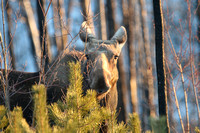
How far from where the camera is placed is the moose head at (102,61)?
459cm

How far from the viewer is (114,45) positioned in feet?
19.8

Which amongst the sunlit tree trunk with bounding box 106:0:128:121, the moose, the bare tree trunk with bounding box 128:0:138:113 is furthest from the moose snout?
the bare tree trunk with bounding box 128:0:138:113

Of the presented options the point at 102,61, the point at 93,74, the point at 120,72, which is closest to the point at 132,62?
the point at 120,72

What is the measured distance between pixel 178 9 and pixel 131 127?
725 inches

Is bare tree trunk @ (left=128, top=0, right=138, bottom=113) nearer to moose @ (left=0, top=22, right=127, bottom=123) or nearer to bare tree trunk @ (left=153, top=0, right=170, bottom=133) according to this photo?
moose @ (left=0, top=22, right=127, bottom=123)

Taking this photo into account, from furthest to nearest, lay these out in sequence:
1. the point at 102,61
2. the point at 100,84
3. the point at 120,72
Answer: the point at 120,72 → the point at 102,61 → the point at 100,84

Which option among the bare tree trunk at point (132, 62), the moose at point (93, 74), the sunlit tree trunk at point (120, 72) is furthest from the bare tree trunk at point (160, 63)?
the bare tree trunk at point (132, 62)

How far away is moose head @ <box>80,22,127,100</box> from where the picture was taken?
181 inches

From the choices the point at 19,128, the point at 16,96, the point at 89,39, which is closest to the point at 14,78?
the point at 16,96

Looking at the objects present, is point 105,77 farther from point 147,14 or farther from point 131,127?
point 147,14

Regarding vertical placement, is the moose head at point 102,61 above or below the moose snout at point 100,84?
above

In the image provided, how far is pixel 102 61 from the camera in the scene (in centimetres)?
485

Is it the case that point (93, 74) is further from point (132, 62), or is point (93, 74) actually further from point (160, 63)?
point (132, 62)

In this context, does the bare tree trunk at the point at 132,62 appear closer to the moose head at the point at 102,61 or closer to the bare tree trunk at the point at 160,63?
the moose head at the point at 102,61
